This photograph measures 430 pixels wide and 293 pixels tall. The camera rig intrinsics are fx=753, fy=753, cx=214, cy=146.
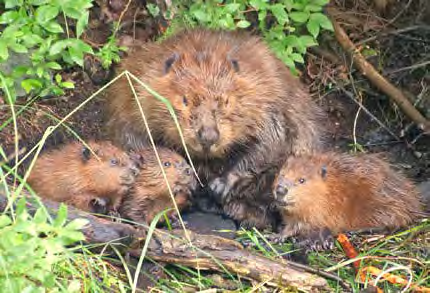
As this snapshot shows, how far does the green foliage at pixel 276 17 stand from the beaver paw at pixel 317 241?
56.1 inches

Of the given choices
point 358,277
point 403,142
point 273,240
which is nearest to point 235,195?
point 273,240

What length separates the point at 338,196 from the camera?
4.33 m

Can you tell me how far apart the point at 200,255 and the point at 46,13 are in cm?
188

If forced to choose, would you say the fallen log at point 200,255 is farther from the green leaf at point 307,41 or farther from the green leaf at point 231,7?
the green leaf at point 307,41

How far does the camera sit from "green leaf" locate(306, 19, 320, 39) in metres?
5.28

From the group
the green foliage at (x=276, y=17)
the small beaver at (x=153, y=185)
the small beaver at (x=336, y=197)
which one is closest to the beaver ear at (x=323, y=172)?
the small beaver at (x=336, y=197)

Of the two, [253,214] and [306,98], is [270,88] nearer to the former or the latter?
[306,98]

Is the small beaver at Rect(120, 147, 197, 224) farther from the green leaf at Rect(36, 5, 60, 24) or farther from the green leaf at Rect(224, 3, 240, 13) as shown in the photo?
the green leaf at Rect(224, 3, 240, 13)

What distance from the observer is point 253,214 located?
4680 millimetres

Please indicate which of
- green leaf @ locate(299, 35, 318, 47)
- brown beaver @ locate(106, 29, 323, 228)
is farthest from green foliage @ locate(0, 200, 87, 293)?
green leaf @ locate(299, 35, 318, 47)

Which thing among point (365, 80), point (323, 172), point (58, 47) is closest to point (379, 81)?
point (365, 80)

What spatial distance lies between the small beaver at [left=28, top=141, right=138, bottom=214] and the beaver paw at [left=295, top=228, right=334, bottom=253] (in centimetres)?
105

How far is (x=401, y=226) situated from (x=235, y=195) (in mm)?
1039

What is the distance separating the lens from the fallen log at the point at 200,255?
3.76 metres
